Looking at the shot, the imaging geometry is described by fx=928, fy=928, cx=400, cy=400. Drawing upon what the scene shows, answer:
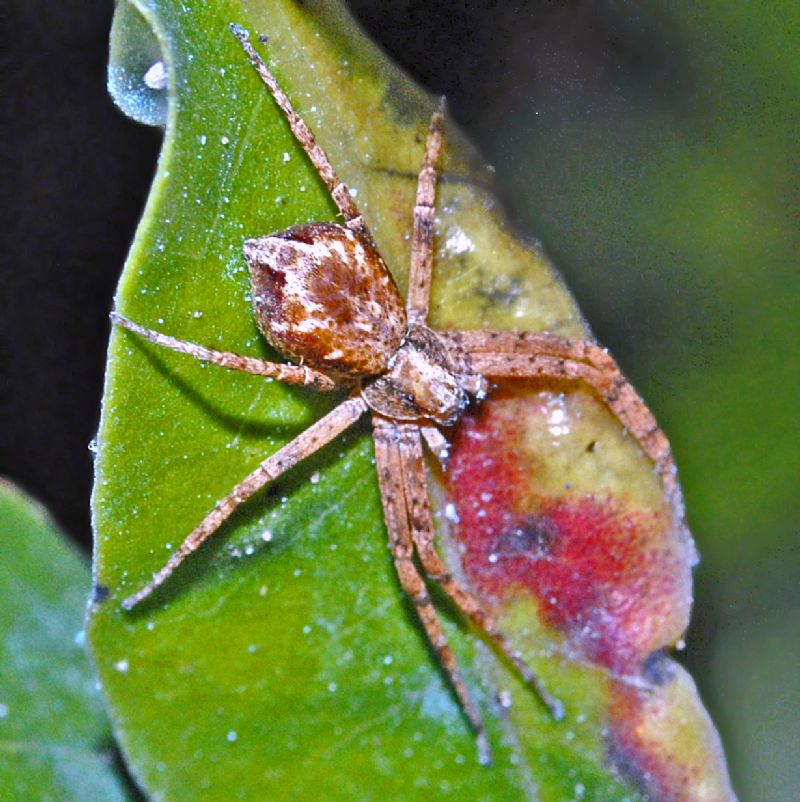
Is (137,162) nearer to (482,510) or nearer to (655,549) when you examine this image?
(482,510)

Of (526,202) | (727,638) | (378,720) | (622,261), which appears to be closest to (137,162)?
(526,202)

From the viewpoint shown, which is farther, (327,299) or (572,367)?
(572,367)

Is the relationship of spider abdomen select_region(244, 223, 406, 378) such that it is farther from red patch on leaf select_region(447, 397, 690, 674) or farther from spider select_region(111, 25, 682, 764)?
red patch on leaf select_region(447, 397, 690, 674)

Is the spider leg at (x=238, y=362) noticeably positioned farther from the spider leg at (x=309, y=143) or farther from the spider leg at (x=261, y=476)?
the spider leg at (x=309, y=143)

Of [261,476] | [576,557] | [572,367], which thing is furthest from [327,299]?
[576,557]

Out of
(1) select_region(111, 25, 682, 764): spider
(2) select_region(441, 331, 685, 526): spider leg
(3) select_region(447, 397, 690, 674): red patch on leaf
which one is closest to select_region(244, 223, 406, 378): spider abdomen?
(1) select_region(111, 25, 682, 764): spider

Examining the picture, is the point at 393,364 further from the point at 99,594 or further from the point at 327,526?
the point at 99,594
